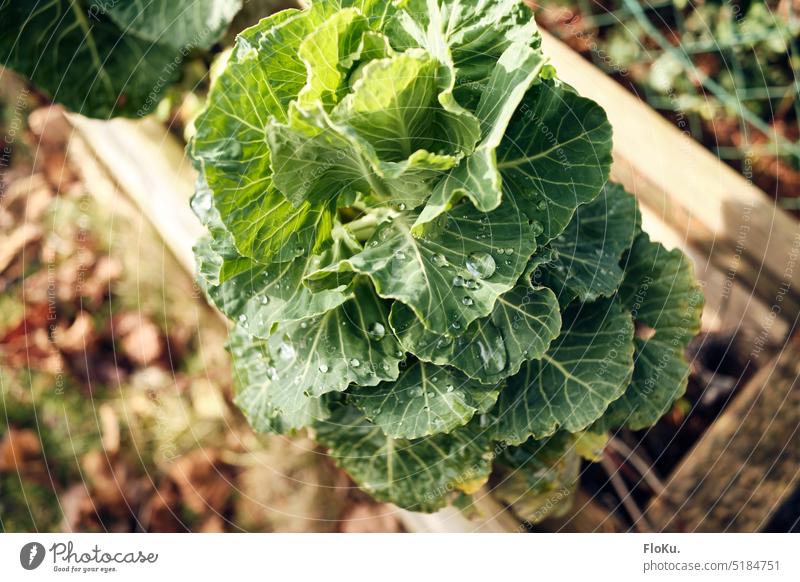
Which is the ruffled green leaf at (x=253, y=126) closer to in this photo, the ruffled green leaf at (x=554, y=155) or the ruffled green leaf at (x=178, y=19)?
the ruffled green leaf at (x=554, y=155)

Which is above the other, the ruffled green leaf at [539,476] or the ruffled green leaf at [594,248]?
the ruffled green leaf at [594,248]

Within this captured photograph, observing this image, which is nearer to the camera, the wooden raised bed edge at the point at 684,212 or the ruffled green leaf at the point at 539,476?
the ruffled green leaf at the point at 539,476

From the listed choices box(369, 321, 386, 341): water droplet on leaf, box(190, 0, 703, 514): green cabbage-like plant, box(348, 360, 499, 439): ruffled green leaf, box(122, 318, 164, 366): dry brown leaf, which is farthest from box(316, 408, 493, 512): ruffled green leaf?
box(122, 318, 164, 366): dry brown leaf

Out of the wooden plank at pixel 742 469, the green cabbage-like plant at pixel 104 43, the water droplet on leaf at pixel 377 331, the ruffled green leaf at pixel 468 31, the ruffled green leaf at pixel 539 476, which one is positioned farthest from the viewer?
the wooden plank at pixel 742 469

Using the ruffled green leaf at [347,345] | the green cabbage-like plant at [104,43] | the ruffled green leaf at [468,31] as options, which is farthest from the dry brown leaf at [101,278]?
the ruffled green leaf at [468,31]

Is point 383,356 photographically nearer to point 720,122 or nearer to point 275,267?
point 275,267

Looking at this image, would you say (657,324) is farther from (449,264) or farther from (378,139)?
(378,139)
